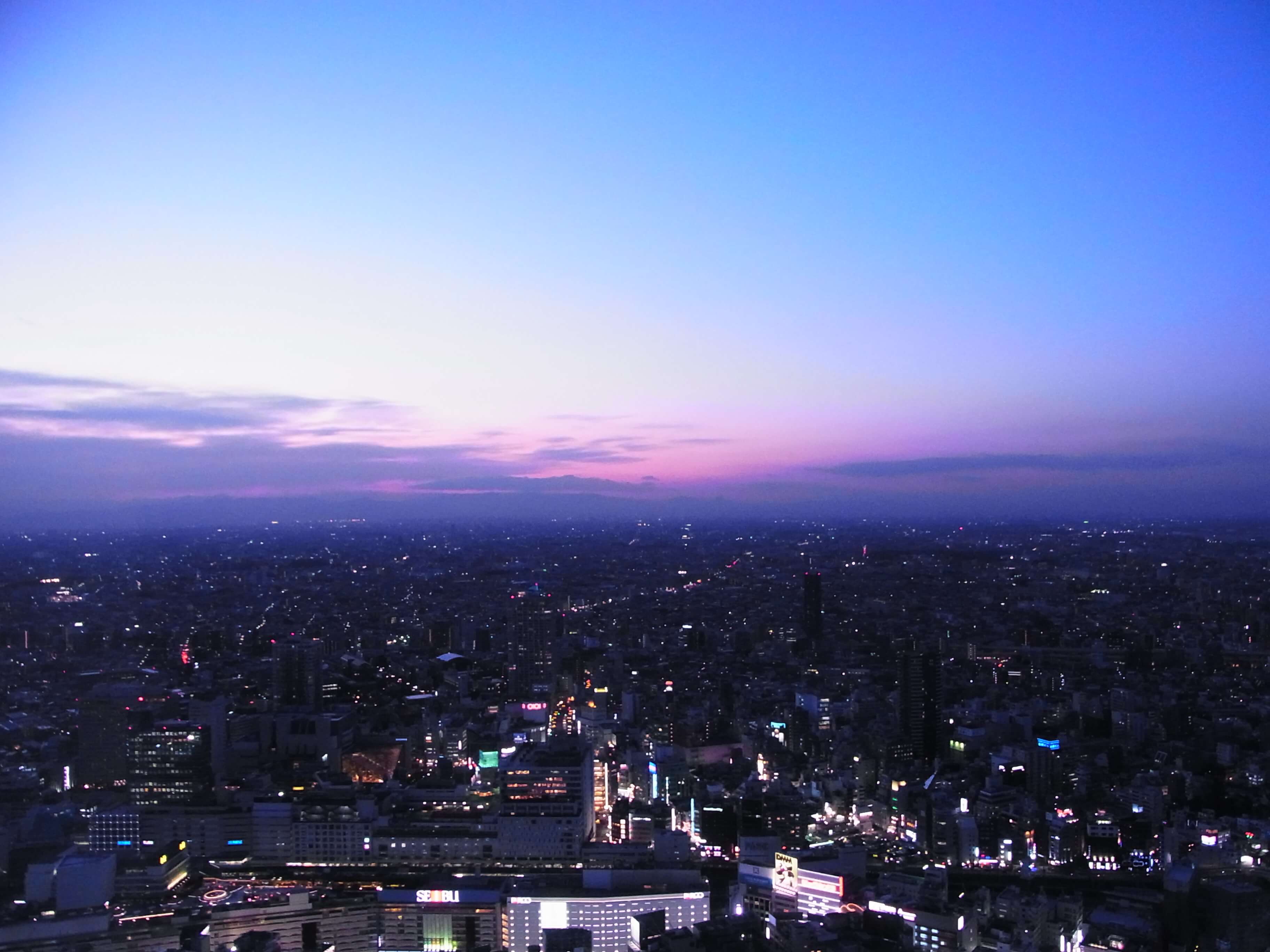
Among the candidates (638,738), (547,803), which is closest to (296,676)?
(638,738)

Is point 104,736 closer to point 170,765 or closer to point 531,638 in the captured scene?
point 170,765

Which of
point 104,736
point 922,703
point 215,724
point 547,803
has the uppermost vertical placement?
point 104,736

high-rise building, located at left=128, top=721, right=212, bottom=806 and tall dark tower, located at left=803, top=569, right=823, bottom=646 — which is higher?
tall dark tower, located at left=803, top=569, right=823, bottom=646

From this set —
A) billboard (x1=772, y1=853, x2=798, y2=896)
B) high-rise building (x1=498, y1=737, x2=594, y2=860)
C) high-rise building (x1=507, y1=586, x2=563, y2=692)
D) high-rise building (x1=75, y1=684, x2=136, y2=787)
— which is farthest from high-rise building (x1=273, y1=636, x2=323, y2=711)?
billboard (x1=772, y1=853, x2=798, y2=896)

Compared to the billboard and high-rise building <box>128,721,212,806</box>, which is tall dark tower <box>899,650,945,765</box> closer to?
the billboard

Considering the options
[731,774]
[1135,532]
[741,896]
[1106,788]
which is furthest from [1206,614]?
[741,896]

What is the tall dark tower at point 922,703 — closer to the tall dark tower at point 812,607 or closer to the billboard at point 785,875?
the tall dark tower at point 812,607
